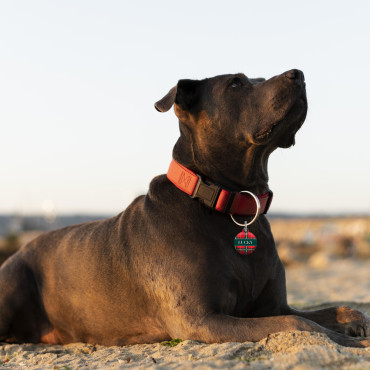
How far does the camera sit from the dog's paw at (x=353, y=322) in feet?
13.5

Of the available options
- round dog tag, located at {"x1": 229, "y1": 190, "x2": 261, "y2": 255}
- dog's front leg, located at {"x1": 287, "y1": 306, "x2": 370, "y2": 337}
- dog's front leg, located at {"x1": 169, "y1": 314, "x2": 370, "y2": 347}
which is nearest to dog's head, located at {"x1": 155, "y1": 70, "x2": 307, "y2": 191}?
round dog tag, located at {"x1": 229, "y1": 190, "x2": 261, "y2": 255}

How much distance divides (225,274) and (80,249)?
1.60m

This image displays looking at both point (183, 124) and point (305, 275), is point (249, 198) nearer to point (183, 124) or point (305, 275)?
point (183, 124)

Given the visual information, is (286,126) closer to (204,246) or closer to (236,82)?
(236,82)

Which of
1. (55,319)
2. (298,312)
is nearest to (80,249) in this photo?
(55,319)

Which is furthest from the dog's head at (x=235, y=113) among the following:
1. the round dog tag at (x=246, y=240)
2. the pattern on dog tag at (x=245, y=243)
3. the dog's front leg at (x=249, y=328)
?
the dog's front leg at (x=249, y=328)

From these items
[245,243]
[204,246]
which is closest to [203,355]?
[204,246]

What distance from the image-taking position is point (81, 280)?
16.0 feet

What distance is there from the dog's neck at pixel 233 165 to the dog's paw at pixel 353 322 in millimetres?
1199

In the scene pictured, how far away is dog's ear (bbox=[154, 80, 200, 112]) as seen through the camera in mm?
4316

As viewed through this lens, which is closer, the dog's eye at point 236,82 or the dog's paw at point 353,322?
the dog's paw at point 353,322

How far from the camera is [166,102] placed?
431cm

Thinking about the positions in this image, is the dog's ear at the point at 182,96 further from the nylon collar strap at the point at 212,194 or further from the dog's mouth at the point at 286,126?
the dog's mouth at the point at 286,126

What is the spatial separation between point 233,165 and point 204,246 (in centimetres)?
73
